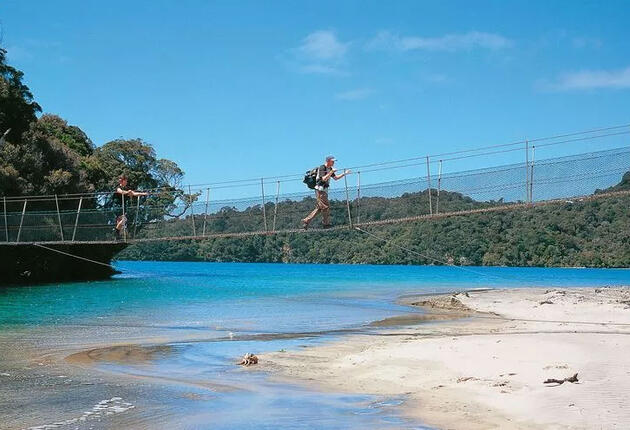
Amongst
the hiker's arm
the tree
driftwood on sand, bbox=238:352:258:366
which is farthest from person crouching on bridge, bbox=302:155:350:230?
the tree

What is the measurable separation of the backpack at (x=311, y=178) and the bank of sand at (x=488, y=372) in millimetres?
3899

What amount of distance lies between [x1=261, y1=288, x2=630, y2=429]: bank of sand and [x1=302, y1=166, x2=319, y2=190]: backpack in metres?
3.90

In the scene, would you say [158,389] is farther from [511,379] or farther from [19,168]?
[19,168]

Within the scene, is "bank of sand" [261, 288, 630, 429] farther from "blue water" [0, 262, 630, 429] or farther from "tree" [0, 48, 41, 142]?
"tree" [0, 48, 41, 142]

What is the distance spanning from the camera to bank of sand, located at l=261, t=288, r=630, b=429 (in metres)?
7.54

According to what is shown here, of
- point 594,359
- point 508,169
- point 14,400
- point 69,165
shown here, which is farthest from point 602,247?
point 14,400

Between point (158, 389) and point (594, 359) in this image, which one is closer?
point (158, 389)

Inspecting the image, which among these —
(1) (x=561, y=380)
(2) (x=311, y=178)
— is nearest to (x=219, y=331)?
(2) (x=311, y=178)

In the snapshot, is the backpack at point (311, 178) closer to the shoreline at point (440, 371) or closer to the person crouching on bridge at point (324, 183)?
the person crouching on bridge at point (324, 183)

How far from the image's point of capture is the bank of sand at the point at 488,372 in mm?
7543

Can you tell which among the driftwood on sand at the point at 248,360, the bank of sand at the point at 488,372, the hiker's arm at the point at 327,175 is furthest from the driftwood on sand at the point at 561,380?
the hiker's arm at the point at 327,175

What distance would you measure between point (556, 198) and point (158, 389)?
981cm

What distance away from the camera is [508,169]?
16.4 m

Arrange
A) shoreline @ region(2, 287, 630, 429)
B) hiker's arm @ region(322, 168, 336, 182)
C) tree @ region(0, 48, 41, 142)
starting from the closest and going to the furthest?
shoreline @ region(2, 287, 630, 429) < hiker's arm @ region(322, 168, 336, 182) < tree @ region(0, 48, 41, 142)
